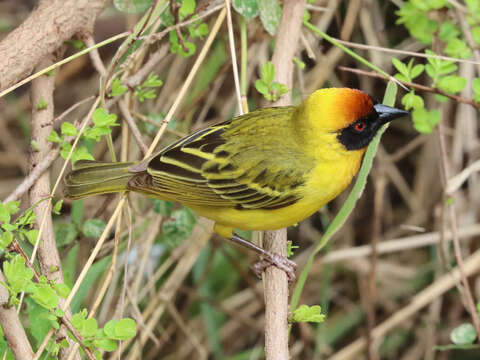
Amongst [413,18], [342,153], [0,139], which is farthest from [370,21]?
[0,139]

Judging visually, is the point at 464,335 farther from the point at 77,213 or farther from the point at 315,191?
the point at 77,213

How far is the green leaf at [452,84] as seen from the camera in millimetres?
2896

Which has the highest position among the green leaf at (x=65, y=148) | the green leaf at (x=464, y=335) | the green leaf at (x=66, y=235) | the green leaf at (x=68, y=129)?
the green leaf at (x=68, y=129)

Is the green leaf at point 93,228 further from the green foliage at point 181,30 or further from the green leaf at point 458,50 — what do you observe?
the green leaf at point 458,50

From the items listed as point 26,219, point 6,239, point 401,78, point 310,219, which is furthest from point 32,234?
point 310,219

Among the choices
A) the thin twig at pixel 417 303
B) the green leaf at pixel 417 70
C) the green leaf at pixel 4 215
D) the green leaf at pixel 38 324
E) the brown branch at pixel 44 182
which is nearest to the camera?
the green leaf at pixel 4 215

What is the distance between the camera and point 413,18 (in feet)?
11.0

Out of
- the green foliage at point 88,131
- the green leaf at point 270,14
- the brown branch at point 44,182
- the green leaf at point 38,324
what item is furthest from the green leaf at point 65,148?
the green leaf at point 270,14

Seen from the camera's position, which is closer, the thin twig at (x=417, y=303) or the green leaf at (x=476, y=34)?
the green leaf at (x=476, y=34)

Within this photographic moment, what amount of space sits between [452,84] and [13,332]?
2125 millimetres

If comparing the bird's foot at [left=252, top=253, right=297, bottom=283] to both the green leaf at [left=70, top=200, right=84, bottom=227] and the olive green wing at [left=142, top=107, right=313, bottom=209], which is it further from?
the green leaf at [left=70, top=200, right=84, bottom=227]

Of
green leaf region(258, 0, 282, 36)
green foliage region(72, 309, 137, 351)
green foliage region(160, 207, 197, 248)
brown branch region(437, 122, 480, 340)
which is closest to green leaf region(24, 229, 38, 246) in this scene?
green foliage region(72, 309, 137, 351)

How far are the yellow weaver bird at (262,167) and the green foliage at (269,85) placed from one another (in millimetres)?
75

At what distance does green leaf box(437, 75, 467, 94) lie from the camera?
2.90 meters
